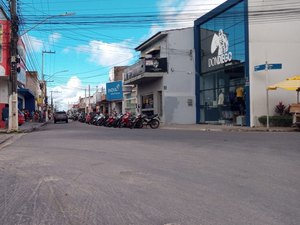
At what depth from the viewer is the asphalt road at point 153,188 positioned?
18.5 feet

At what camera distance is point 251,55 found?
25.9 meters

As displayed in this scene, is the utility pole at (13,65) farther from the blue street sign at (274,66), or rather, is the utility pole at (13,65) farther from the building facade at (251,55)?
the blue street sign at (274,66)

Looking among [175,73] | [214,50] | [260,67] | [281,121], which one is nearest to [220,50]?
[214,50]

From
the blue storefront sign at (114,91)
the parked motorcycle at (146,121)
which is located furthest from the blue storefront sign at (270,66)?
the blue storefront sign at (114,91)

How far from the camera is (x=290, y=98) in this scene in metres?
25.8

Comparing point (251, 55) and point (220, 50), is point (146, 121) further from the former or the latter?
point (251, 55)

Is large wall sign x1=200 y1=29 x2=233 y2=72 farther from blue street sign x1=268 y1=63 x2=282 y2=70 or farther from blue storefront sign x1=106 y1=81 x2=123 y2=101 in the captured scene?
blue storefront sign x1=106 y1=81 x2=123 y2=101

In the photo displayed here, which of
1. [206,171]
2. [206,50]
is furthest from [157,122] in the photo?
[206,171]

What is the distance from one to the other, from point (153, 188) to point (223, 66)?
2352cm

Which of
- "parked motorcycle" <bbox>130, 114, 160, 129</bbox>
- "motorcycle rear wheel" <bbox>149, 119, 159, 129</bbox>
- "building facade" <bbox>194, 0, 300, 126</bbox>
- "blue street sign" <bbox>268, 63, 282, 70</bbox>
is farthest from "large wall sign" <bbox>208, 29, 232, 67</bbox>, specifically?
"motorcycle rear wheel" <bbox>149, 119, 159, 129</bbox>

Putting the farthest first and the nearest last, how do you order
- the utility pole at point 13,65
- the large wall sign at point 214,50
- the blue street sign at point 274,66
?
1. the large wall sign at point 214,50
2. the utility pole at point 13,65
3. the blue street sign at point 274,66

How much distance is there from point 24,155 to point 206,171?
20.8 feet

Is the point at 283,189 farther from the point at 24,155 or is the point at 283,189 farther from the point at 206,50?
the point at 206,50

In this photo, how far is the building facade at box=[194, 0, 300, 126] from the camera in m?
25.7
